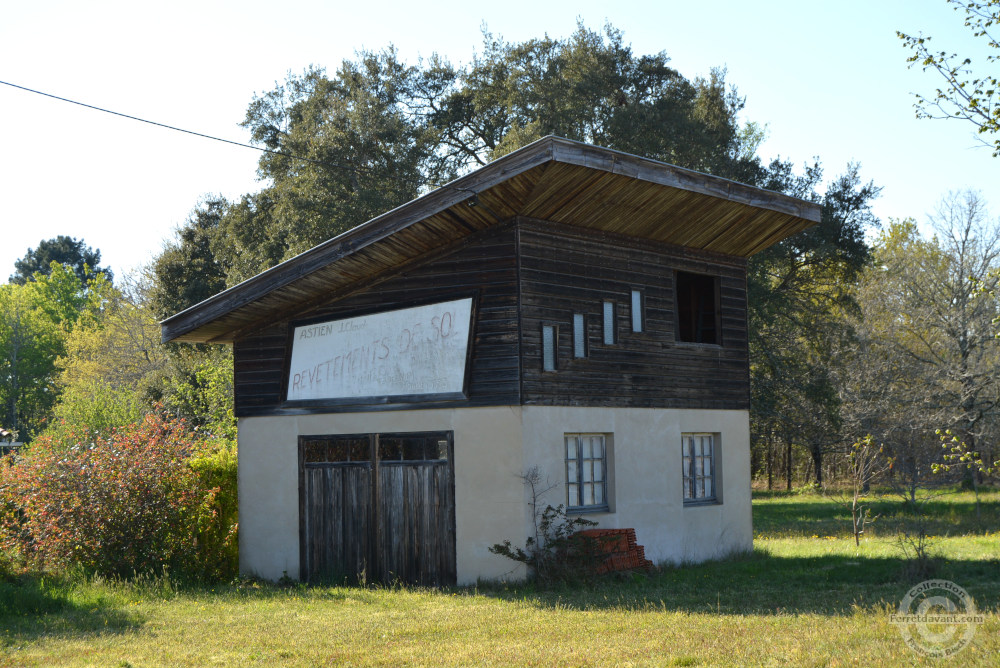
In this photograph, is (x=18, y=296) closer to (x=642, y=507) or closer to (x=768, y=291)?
(x=768, y=291)

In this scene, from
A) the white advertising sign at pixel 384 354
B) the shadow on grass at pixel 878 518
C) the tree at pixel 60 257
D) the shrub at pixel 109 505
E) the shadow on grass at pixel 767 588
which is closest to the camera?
the shadow on grass at pixel 767 588

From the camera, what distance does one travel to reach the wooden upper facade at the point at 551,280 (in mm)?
13484

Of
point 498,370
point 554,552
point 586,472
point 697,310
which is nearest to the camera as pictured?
point 554,552

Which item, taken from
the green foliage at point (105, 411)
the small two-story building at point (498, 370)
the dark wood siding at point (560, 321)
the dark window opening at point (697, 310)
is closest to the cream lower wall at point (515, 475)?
the small two-story building at point (498, 370)

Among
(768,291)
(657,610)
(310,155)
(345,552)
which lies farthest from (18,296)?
(657,610)

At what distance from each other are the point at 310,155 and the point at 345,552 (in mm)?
16383

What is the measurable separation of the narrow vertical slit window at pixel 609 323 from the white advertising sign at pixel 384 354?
215cm

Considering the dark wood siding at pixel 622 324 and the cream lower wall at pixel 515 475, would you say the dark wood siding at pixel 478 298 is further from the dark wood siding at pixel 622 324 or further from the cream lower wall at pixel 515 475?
the cream lower wall at pixel 515 475

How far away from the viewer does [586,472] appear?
569 inches

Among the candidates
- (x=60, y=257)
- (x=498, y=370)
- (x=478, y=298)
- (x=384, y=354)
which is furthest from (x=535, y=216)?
(x=60, y=257)

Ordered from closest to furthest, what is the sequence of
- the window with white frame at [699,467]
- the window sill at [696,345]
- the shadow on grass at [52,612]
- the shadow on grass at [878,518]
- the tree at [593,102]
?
the shadow on grass at [52,612], the window sill at [696,345], the window with white frame at [699,467], the shadow on grass at [878,518], the tree at [593,102]

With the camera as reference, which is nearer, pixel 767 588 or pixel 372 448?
pixel 767 588

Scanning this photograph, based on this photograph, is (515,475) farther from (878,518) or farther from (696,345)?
(878,518)
